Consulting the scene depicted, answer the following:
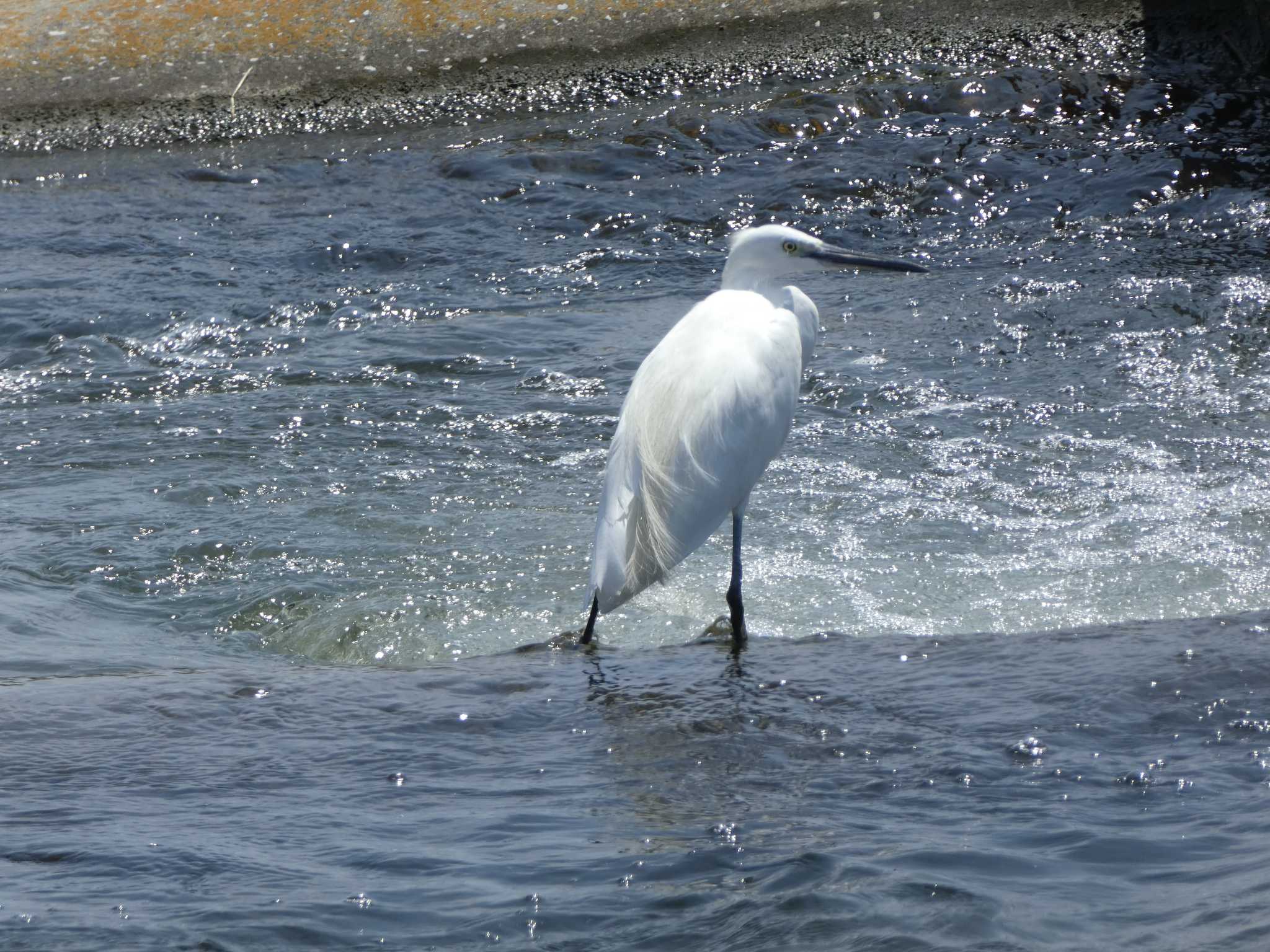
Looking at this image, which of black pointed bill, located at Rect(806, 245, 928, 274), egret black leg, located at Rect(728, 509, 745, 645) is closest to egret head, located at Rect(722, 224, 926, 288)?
black pointed bill, located at Rect(806, 245, 928, 274)

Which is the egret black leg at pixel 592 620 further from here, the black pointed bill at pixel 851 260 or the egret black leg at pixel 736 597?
the black pointed bill at pixel 851 260

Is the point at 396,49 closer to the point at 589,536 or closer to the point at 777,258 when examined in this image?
the point at 589,536

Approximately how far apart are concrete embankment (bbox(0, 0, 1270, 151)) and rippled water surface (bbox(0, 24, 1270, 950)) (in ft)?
0.85

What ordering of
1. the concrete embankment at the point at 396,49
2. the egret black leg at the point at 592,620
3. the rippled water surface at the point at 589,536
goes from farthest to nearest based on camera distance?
the concrete embankment at the point at 396,49
the egret black leg at the point at 592,620
the rippled water surface at the point at 589,536

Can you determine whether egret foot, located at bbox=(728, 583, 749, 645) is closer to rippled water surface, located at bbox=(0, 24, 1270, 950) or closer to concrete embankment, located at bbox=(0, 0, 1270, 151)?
rippled water surface, located at bbox=(0, 24, 1270, 950)

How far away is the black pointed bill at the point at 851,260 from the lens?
380 cm

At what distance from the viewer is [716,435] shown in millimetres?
Result: 3410

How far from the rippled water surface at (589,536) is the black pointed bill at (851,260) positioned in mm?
827

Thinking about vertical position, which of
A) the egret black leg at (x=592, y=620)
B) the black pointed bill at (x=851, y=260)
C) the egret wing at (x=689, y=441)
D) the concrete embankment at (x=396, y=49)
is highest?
the concrete embankment at (x=396, y=49)

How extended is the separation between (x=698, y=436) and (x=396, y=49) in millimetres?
5728

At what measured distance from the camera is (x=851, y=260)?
3826 mm

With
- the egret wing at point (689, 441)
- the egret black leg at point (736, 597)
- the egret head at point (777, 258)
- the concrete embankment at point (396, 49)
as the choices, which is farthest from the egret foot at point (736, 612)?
the concrete embankment at point (396, 49)

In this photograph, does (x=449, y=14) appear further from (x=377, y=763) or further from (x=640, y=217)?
(x=377, y=763)

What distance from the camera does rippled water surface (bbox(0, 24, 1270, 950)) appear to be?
6.40 ft
